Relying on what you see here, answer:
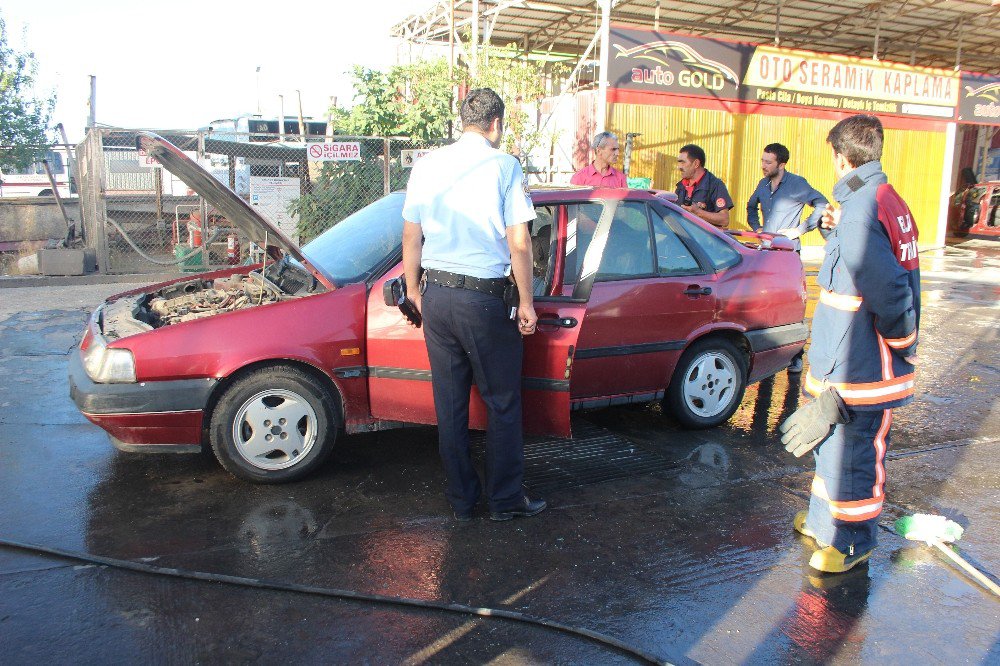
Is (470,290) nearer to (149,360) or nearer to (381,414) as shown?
(381,414)

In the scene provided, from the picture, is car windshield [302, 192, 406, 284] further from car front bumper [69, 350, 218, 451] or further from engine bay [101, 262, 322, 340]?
car front bumper [69, 350, 218, 451]

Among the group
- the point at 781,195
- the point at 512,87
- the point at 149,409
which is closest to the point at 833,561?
the point at 149,409

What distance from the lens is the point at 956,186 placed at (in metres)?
26.5

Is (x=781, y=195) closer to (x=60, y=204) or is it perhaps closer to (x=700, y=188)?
(x=700, y=188)

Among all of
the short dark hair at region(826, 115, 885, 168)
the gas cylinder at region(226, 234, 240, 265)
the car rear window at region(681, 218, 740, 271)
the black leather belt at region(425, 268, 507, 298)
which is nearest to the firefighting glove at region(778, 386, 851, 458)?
the short dark hair at region(826, 115, 885, 168)

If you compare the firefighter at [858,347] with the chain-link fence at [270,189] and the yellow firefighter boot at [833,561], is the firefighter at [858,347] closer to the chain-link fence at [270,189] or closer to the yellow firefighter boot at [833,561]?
the yellow firefighter boot at [833,561]

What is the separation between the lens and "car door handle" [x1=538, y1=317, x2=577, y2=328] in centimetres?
423

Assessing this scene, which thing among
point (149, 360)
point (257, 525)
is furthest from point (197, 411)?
point (257, 525)

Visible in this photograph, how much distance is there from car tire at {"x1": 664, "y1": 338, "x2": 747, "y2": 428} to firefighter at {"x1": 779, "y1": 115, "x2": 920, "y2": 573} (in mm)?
1625

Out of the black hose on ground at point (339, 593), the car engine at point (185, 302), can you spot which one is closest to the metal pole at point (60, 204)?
the car engine at point (185, 302)

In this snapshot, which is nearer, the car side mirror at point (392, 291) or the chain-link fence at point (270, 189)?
the car side mirror at point (392, 291)

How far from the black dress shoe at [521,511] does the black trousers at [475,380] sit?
3 centimetres

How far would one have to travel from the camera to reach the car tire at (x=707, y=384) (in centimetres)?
518

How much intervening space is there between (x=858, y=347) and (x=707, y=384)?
1.92 m
